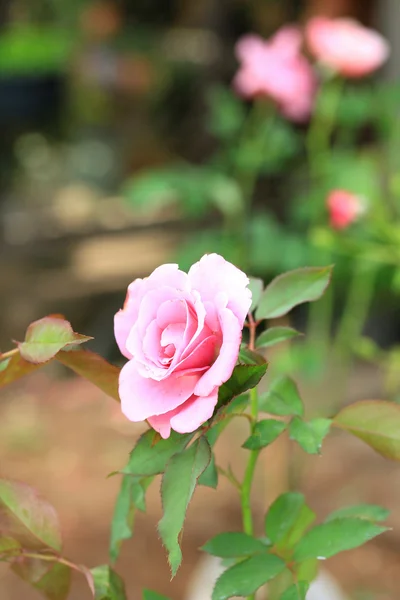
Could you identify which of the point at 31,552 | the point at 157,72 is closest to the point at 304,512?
the point at 31,552

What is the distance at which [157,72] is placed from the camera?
14.2ft

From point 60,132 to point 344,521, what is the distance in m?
4.18

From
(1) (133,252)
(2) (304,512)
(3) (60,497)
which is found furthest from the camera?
(1) (133,252)

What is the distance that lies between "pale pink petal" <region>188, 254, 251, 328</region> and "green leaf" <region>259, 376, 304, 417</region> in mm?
98

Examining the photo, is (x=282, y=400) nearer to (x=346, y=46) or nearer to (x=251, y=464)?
(x=251, y=464)

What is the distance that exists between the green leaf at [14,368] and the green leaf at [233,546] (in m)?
0.15

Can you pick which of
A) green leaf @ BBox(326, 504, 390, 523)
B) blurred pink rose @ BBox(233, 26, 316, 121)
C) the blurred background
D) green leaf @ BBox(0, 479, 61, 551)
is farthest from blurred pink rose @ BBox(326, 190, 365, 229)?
green leaf @ BBox(0, 479, 61, 551)

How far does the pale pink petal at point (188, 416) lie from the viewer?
37cm

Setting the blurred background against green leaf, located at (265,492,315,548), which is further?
the blurred background

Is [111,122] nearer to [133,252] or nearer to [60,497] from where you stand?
[133,252]

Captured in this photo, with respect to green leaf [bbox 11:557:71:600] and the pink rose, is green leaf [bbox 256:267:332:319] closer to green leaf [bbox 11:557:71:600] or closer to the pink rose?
the pink rose

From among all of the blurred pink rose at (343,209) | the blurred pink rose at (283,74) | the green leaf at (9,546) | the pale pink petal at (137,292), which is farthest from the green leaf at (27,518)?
the blurred pink rose at (283,74)

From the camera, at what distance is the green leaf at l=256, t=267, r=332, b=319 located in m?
0.47

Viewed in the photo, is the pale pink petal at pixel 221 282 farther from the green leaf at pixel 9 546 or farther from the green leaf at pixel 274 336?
the green leaf at pixel 9 546
